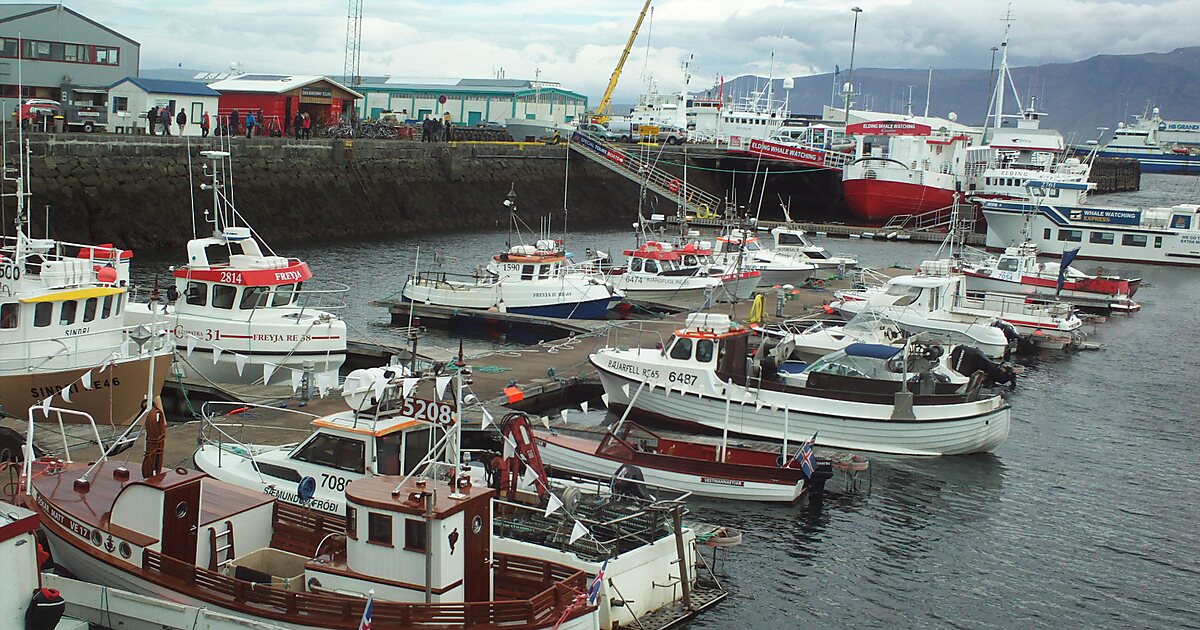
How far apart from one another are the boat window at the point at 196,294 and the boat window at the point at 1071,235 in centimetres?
4950

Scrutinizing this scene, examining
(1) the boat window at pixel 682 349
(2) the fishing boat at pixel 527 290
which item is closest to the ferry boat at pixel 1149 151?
(2) the fishing boat at pixel 527 290

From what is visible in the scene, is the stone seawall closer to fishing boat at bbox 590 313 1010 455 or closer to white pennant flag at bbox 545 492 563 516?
fishing boat at bbox 590 313 1010 455

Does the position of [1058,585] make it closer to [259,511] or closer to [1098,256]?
[259,511]

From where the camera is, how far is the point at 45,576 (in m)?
13.4

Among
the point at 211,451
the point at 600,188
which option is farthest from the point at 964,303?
the point at 600,188

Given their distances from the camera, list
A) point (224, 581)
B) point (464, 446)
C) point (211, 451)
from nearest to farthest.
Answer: point (224, 581), point (211, 451), point (464, 446)

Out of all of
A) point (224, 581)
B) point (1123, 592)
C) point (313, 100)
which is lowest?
point (1123, 592)

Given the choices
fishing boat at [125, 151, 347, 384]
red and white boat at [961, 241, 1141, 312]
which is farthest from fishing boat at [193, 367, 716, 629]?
red and white boat at [961, 241, 1141, 312]

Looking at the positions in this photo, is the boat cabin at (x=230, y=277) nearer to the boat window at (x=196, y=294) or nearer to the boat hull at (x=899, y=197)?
the boat window at (x=196, y=294)

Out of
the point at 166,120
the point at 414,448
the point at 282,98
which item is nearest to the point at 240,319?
the point at 414,448

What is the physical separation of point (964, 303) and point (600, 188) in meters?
40.2

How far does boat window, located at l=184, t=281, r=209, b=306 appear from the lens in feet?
86.4

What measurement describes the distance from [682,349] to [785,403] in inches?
87.3

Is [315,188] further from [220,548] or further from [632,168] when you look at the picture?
[220,548]
